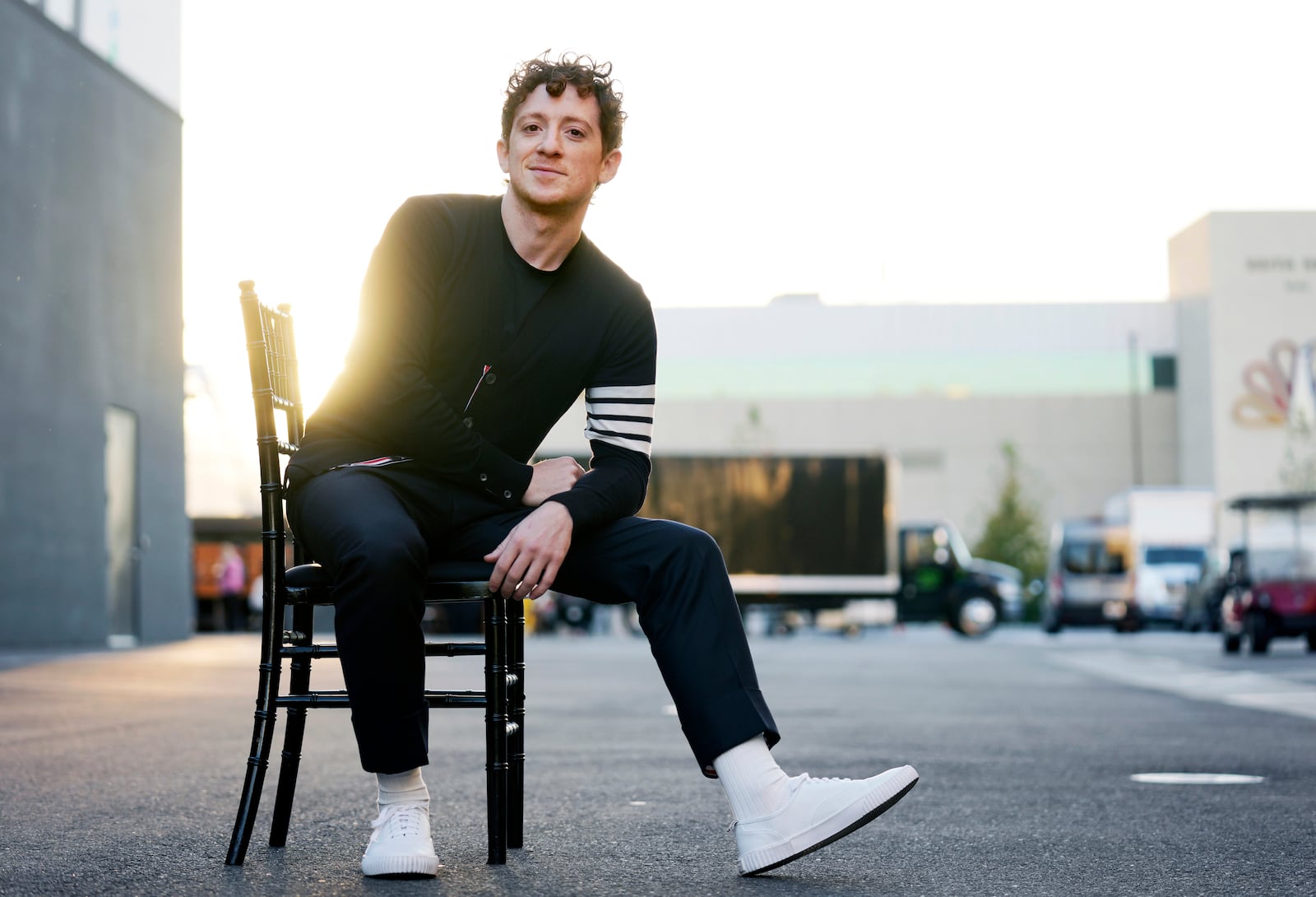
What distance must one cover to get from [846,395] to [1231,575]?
140 feet

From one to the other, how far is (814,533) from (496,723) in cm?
2667

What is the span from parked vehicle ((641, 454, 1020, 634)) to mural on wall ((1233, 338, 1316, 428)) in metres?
31.9

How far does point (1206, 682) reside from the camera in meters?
12.9

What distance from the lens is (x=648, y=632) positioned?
3.22 meters

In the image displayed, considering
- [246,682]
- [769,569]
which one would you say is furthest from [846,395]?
[246,682]

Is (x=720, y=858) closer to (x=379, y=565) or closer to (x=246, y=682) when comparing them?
(x=379, y=565)

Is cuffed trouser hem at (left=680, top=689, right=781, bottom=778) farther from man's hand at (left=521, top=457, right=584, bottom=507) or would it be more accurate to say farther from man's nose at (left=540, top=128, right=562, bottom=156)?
man's nose at (left=540, top=128, right=562, bottom=156)

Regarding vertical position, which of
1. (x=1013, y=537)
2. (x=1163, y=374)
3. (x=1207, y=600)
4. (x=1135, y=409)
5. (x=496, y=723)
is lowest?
(x=1207, y=600)

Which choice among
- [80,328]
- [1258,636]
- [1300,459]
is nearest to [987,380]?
[1300,459]

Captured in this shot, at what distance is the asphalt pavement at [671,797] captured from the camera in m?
3.12

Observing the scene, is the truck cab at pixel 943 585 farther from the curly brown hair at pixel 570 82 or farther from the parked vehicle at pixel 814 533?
the curly brown hair at pixel 570 82

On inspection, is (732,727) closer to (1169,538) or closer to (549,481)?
(549,481)

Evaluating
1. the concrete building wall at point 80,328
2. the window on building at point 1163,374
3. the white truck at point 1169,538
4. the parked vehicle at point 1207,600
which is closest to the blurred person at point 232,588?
the concrete building wall at point 80,328

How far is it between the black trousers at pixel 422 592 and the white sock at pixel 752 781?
0.09 feet
